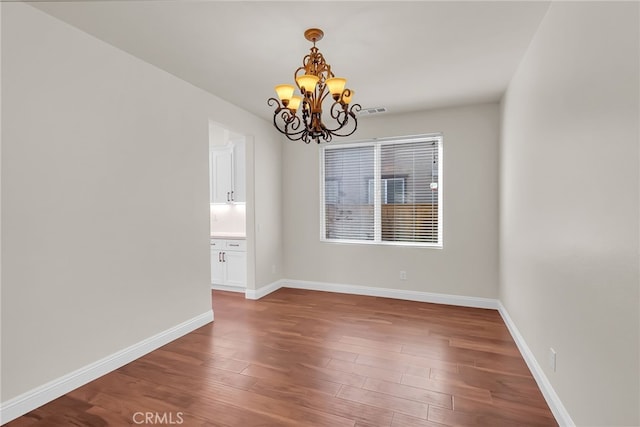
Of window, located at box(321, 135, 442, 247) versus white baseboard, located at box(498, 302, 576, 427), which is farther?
window, located at box(321, 135, 442, 247)

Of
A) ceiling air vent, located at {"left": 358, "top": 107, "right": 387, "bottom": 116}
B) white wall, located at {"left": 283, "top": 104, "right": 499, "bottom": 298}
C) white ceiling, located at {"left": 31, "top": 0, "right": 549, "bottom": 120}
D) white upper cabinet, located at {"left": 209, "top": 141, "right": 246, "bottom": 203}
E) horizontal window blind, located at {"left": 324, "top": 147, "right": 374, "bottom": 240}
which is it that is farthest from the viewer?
white upper cabinet, located at {"left": 209, "top": 141, "right": 246, "bottom": 203}

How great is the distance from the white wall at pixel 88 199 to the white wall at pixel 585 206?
3276mm

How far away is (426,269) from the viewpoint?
15.0 feet

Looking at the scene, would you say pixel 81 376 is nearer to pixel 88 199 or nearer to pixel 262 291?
pixel 88 199

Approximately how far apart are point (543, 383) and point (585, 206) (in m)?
1.43

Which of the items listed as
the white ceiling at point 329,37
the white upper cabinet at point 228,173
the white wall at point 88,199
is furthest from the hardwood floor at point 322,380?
the white ceiling at point 329,37

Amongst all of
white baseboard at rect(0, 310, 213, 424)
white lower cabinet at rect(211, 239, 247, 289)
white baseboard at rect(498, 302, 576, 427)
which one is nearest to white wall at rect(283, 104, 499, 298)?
white baseboard at rect(498, 302, 576, 427)

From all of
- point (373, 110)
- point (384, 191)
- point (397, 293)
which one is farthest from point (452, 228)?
point (373, 110)

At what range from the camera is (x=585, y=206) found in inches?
65.5

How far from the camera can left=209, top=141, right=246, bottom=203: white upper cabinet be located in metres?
5.45

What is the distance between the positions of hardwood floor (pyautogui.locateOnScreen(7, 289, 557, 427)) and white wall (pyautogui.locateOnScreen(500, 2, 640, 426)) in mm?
522

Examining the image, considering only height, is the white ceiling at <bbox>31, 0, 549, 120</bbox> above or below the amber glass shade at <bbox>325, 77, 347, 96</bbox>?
above

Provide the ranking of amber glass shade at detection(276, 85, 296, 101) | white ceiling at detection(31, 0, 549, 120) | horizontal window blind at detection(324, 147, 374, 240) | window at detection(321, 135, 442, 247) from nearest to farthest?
1. white ceiling at detection(31, 0, 549, 120)
2. amber glass shade at detection(276, 85, 296, 101)
3. window at detection(321, 135, 442, 247)
4. horizontal window blind at detection(324, 147, 374, 240)

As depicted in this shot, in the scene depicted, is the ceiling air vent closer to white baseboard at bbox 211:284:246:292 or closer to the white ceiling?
the white ceiling
